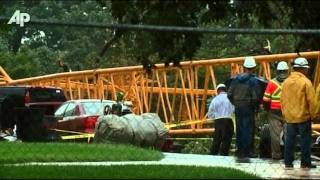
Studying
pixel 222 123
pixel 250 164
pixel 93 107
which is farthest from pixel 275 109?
pixel 93 107

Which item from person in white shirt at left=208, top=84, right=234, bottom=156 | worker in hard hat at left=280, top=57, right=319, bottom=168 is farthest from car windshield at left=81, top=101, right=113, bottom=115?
worker in hard hat at left=280, top=57, right=319, bottom=168

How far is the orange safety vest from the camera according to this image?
14852 millimetres

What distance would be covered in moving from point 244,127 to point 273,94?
835 mm

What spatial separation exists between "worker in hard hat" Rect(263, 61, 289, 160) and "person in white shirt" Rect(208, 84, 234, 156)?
85.9 inches

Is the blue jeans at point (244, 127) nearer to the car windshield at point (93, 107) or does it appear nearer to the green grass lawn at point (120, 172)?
the green grass lawn at point (120, 172)

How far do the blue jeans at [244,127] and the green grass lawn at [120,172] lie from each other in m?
3.68

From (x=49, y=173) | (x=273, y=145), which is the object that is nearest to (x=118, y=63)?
(x=273, y=145)

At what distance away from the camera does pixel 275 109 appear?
48.8 ft

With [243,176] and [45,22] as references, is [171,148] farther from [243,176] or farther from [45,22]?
[45,22]

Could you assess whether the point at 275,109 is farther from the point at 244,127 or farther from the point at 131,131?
the point at 131,131

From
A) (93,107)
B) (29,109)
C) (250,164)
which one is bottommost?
(250,164)

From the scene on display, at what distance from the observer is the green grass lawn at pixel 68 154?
12.6m

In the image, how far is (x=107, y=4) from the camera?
334 inches

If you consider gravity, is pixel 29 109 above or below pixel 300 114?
below
